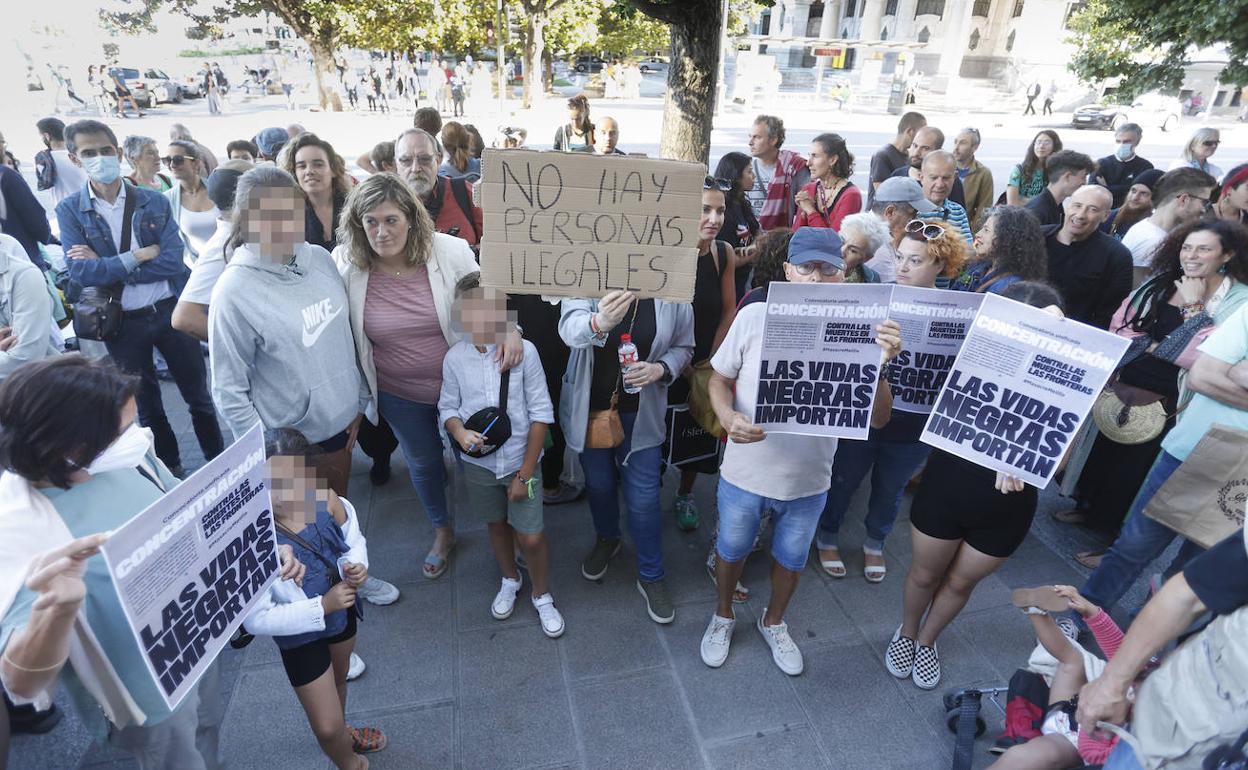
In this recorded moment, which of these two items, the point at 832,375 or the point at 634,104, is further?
the point at 634,104

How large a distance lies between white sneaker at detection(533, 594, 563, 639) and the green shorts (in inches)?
16.2

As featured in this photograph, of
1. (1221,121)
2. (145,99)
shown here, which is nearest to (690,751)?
(145,99)

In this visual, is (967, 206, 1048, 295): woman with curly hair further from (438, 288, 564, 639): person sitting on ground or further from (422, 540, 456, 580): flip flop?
(422, 540, 456, 580): flip flop

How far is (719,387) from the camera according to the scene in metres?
2.79

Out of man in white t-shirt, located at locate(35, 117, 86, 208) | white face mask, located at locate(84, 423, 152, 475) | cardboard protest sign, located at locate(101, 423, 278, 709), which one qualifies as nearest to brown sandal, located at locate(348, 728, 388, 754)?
cardboard protest sign, located at locate(101, 423, 278, 709)

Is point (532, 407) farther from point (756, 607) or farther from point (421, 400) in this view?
point (756, 607)

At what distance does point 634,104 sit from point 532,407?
3231 cm

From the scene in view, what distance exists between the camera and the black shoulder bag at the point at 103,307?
A: 3.77 meters

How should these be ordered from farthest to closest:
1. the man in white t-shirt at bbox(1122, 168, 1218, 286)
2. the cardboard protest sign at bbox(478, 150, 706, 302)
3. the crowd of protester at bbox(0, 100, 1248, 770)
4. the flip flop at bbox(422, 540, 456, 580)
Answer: the man in white t-shirt at bbox(1122, 168, 1218, 286) → the flip flop at bbox(422, 540, 456, 580) → the cardboard protest sign at bbox(478, 150, 706, 302) → the crowd of protester at bbox(0, 100, 1248, 770)

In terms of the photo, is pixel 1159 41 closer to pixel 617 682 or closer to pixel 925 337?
pixel 925 337

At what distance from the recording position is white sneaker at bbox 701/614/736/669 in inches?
123

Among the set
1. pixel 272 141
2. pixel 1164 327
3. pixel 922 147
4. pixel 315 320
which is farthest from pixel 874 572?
pixel 272 141

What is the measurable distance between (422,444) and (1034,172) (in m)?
7.27

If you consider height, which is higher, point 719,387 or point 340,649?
point 719,387
